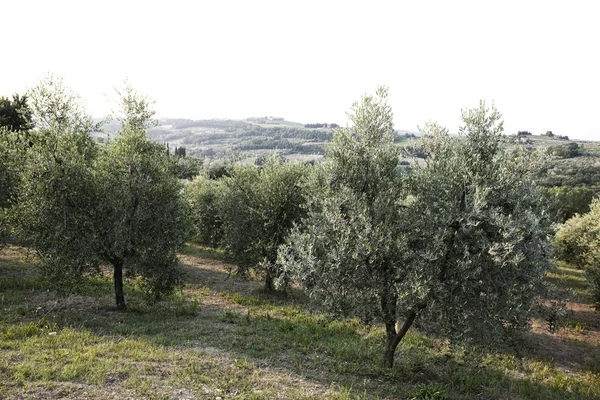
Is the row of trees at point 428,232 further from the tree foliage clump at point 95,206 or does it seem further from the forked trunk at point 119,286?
the forked trunk at point 119,286

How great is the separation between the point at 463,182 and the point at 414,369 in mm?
9953

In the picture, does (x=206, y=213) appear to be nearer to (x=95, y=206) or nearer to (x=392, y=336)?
(x=95, y=206)

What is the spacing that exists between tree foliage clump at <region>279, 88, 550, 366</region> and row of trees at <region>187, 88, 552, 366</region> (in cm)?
4

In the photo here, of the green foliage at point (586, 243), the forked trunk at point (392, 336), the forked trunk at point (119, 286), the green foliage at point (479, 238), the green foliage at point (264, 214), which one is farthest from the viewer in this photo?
the green foliage at point (586, 243)

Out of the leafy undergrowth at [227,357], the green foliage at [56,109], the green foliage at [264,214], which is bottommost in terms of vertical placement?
the leafy undergrowth at [227,357]

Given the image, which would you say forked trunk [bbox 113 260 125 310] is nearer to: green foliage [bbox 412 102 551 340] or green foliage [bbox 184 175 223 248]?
green foliage [bbox 412 102 551 340]

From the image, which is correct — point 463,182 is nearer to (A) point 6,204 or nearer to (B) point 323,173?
(B) point 323,173

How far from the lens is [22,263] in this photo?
32.1 m

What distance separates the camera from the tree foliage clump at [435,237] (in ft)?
43.5

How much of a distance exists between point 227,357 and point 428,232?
1068cm

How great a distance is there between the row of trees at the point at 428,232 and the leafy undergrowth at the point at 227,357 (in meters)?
2.82

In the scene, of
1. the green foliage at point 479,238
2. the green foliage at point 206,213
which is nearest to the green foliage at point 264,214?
the green foliage at point 479,238

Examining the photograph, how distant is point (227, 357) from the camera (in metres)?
16.6

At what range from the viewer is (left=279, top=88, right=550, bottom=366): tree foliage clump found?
1327cm
